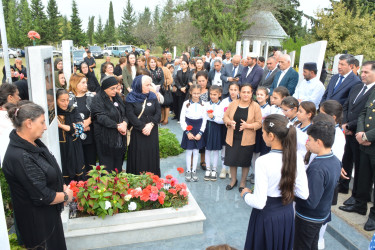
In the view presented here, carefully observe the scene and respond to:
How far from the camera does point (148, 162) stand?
4.99 meters

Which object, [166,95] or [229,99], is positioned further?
[166,95]

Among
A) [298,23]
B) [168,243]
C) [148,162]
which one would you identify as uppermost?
[298,23]

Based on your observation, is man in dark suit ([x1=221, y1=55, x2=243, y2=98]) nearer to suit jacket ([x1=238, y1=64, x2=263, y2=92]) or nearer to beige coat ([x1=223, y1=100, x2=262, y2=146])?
suit jacket ([x1=238, y1=64, x2=263, y2=92])

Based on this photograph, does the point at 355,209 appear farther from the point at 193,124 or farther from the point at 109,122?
the point at 109,122

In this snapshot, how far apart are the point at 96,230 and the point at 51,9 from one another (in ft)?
166

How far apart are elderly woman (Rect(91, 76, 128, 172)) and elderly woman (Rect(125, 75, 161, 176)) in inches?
6.6

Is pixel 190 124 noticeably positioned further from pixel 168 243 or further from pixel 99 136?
pixel 168 243

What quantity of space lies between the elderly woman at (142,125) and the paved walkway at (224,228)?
1.03m

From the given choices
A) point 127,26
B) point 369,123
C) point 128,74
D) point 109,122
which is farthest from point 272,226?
point 127,26

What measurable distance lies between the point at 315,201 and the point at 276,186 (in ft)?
1.77

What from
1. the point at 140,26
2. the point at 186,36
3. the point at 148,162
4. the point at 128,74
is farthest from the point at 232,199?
the point at 140,26

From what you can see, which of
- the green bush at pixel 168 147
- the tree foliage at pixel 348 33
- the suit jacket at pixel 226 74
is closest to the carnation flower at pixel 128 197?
the green bush at pixel 168 147

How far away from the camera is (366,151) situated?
13.7 feet

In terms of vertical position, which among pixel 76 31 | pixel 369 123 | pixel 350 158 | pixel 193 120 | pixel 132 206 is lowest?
pixel 132 206
